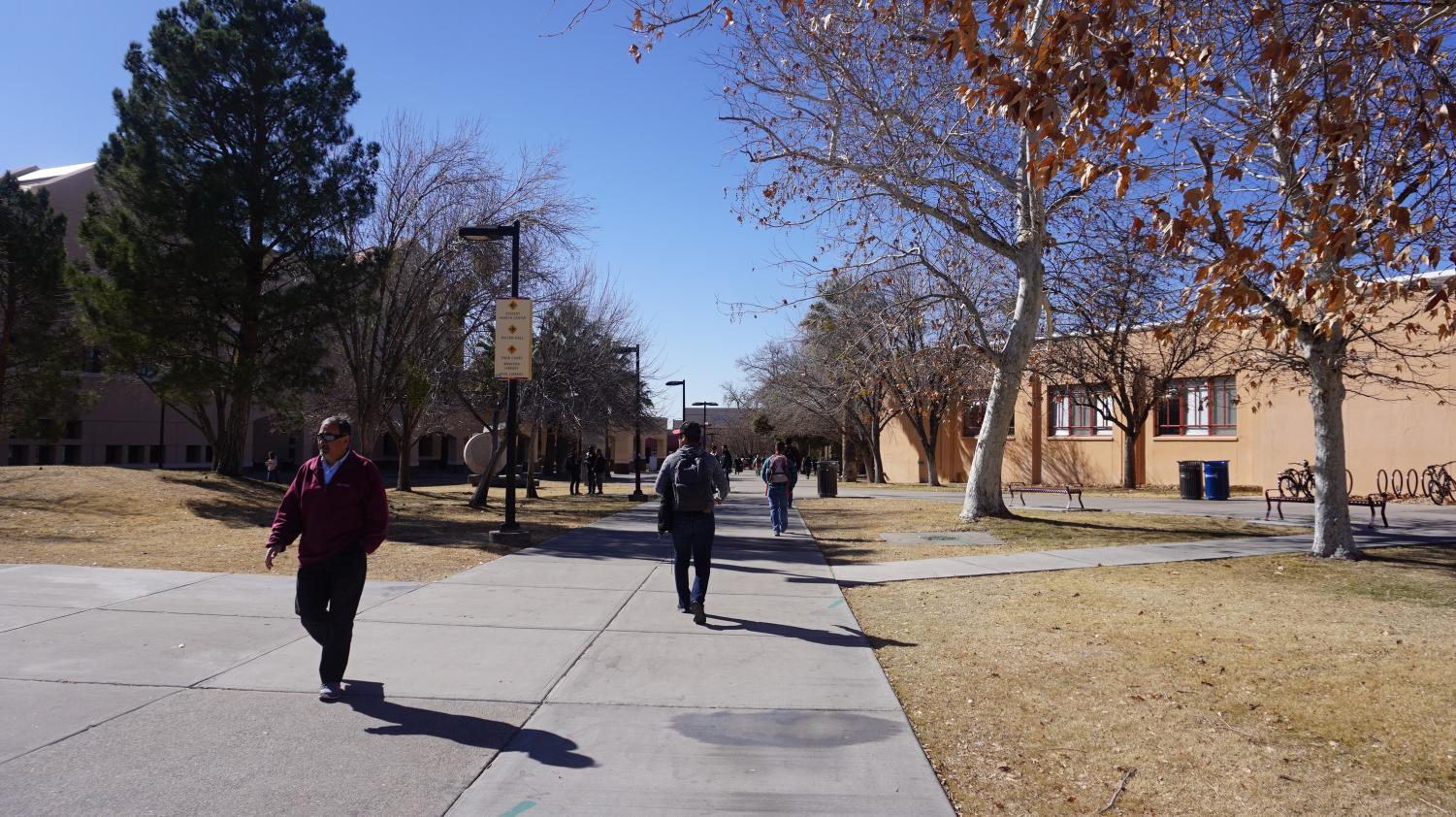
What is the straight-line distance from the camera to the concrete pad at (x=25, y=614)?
7000mm

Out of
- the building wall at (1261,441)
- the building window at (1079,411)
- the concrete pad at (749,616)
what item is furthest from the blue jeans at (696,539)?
the building window at (1079,411)

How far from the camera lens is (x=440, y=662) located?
6391 mm

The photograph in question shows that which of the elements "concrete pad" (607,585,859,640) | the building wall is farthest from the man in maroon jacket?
the building wall

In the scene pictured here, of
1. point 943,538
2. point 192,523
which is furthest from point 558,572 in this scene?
point 192,523

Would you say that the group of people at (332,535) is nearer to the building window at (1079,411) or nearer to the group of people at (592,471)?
the group of people at (592,471)

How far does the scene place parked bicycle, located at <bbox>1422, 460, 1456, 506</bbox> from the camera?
2156cm

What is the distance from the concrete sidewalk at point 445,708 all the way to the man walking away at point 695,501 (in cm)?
47

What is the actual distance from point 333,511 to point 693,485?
10.7 ft

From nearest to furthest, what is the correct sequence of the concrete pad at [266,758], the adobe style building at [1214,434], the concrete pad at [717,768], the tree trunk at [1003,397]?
the concrete pad at [266,758] → the concrete pad at [717,768] → the tree trunk at [1003,397] → the adobe style building at [1214,434]

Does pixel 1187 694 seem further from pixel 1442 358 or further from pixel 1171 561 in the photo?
pixel 1442 358

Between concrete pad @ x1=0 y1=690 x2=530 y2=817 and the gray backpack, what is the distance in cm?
288

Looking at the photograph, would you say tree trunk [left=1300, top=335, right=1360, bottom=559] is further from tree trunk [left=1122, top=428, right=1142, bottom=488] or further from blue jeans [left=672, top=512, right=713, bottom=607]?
tree trunk [left=1122, top=428, right=1142, bottom=488]

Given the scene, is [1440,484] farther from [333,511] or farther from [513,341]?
Result: [333,511]

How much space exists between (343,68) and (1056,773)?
2350 cm
